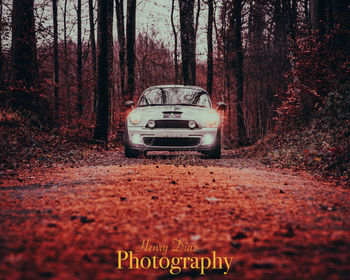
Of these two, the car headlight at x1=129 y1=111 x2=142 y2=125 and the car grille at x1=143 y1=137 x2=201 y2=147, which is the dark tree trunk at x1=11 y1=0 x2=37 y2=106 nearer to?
the car headlight at x1=129 y1=111 x2=142 y2=125

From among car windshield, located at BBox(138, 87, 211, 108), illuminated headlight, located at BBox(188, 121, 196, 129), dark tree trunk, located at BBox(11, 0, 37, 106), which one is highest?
dark tree trunk, located at BBox(11, 0, 37, 106)

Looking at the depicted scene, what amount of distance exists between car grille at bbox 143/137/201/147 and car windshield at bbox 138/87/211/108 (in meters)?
1.44

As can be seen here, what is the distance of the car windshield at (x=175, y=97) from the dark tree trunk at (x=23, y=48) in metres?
4.05

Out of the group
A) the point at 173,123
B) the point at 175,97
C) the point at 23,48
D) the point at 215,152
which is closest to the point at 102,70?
the point at 23,48

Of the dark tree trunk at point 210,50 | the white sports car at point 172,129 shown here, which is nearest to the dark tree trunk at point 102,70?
the white sports car at point 172,129

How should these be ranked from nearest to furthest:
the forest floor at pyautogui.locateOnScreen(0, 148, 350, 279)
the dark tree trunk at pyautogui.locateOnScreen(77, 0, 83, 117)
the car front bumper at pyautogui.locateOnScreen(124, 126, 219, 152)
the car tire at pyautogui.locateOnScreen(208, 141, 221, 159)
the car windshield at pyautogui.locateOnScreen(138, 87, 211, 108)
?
the forest floor at pyautogui.locateOnScreen(0, 148, 350, 279), the car front bumper at pyautogui.locateOnScreen(124, 126, 219, 152), the car tire at pyautogui.locateOnScreen(208, 141, 221, 159), the car windshield at pyautogui.locateOnScreen(138, 87, 211, 108), the dark tree trunk at pyautogui.locateOnScreen(77, 0, 83, 117)

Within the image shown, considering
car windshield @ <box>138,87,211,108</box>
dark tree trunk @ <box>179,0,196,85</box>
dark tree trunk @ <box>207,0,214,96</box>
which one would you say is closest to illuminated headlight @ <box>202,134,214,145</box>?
car windshield @ <box>138,87,211,108</box>

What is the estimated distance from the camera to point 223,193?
3977 millimetres

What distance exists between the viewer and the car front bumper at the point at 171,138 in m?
7.45

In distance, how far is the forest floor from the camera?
6.00ft

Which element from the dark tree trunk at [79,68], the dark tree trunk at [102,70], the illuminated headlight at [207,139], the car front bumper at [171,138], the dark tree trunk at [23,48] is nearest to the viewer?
the car front bumper at [171,138]

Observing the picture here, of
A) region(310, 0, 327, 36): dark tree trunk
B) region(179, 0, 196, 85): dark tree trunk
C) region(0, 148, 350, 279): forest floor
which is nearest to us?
region(0, 148, 350, 279): forest floor

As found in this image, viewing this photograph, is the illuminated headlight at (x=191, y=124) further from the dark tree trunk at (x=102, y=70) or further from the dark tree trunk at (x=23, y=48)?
the dark tree trunk at (x=23, y=48)

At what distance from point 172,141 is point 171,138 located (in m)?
0.08
